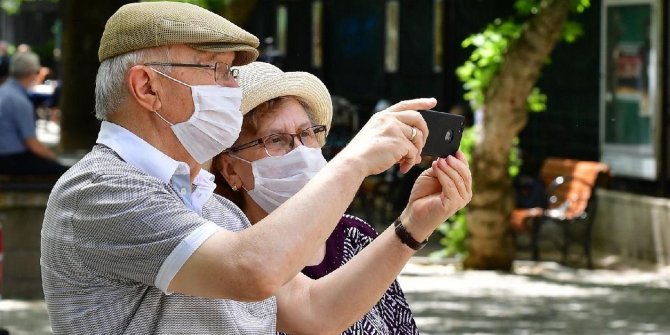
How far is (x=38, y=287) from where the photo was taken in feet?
36.8

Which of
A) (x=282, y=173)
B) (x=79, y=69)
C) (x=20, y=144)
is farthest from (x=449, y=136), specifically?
(x=79, y=69)

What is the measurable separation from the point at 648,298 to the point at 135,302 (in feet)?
31.4

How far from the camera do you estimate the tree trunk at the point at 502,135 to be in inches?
492

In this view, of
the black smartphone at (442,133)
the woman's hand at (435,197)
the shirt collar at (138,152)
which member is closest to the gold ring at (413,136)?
the black smartphone at (442,133)

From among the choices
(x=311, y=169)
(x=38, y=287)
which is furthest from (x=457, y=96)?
(x=311, y=169)

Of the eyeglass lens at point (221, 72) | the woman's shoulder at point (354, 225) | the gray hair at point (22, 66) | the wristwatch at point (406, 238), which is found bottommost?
the woman's shoulder at point (354, 225)

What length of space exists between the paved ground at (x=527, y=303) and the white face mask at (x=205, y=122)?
23.0 feet

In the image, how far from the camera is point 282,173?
3555mm

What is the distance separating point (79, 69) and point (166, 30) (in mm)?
18388

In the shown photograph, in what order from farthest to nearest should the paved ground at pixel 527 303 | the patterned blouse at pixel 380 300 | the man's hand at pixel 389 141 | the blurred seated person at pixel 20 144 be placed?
the blurred seated person at pixel 20 144, the paved ground at pixel 527 303, the patterned blouse at pixel 380 300, the man's hand at pixel 389 141

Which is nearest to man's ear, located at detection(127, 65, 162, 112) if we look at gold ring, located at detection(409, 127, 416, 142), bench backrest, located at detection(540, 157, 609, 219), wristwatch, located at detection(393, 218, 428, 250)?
gold ring, located at detection(409, 127, 416, 142)

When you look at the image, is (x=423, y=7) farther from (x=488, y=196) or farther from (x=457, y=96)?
(x=488, y=196)

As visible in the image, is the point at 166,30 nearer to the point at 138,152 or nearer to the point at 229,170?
the point at 138,152

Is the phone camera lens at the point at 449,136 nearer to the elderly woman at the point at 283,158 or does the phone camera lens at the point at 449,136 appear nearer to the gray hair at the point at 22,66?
the elderly woman at the point at 283,158
